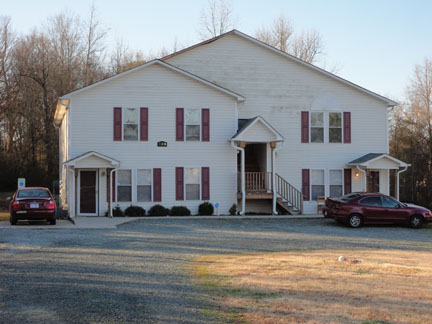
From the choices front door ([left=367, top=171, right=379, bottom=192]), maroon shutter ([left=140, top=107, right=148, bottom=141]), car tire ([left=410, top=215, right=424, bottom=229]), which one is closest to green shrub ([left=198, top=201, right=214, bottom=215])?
maroon shutter ([left=140, top=107, right=148, bottom=141])

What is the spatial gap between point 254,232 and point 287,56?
41.4 feet

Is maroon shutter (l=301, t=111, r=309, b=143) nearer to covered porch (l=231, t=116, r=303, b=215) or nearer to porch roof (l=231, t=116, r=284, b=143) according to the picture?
covered porch (l=231, t=116, r=303, b=215)

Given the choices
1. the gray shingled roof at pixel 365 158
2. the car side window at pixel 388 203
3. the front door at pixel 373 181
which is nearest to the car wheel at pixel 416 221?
the car side window at pixel 388 203

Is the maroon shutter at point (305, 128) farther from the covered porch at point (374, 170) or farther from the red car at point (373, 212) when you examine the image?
the red car at point (373, 212)

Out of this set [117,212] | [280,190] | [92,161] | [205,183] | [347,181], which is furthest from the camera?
[347,181]

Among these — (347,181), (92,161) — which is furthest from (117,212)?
(347,181)

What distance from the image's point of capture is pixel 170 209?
89.2ft

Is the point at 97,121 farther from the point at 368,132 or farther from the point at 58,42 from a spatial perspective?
the point at 58,42

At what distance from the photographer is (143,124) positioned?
27156 mm

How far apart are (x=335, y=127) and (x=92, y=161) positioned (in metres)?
12.7

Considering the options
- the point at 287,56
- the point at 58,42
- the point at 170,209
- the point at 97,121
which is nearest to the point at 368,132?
the point at 287,56

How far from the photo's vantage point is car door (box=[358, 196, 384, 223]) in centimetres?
2317

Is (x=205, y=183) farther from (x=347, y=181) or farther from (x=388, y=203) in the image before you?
(x=388, y=203)

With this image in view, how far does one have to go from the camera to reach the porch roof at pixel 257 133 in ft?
89.1
